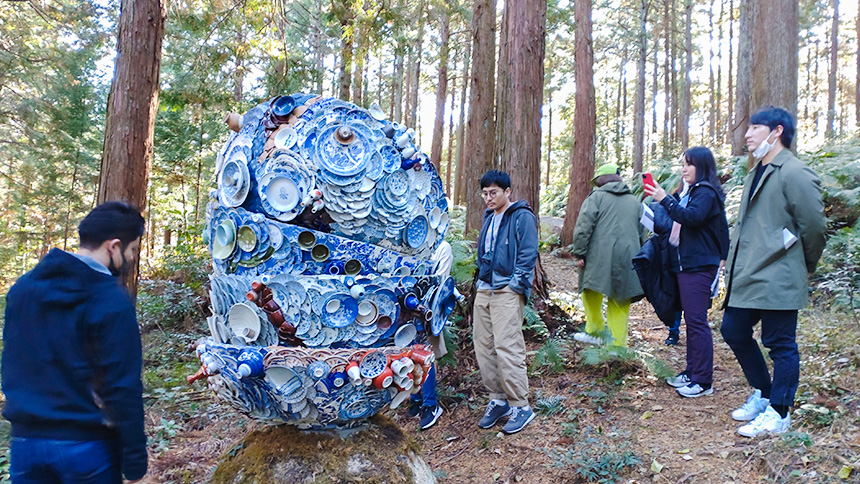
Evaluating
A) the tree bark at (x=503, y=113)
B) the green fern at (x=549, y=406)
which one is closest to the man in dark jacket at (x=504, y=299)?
the green fern at (x=549, y=406)

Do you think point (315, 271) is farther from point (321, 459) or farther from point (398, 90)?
point (398, 90)

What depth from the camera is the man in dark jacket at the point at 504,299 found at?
4445mm

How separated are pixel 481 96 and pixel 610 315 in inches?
228

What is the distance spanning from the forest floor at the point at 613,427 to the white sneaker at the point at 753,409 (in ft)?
0.39

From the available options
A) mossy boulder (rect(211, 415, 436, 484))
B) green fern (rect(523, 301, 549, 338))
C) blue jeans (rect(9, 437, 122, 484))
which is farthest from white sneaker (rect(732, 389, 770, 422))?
blue jeans (rect(9, 437, 122, 484))

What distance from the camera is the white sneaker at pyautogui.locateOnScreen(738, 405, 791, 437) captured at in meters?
3.72

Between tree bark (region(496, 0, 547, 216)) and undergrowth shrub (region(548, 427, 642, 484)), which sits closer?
undergrowth shrub (region(548, 427, 642, 484))

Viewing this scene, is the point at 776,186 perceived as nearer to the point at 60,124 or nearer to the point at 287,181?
the point at 287,181

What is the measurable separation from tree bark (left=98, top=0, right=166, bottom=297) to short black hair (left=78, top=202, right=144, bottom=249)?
3467 mm

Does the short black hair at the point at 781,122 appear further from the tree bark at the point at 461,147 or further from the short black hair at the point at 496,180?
the tree bark at the point at 461,147

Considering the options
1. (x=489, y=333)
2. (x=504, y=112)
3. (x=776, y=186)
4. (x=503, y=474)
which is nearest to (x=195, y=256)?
(x=504, y=112)

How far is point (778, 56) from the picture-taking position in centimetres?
809

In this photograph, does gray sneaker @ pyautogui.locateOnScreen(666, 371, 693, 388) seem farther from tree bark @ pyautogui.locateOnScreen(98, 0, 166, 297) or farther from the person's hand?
tree bark @ pyautogui.locateOnScreen(98, 0, 166, 297)

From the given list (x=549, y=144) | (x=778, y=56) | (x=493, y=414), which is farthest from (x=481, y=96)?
(x=549, y=144)
